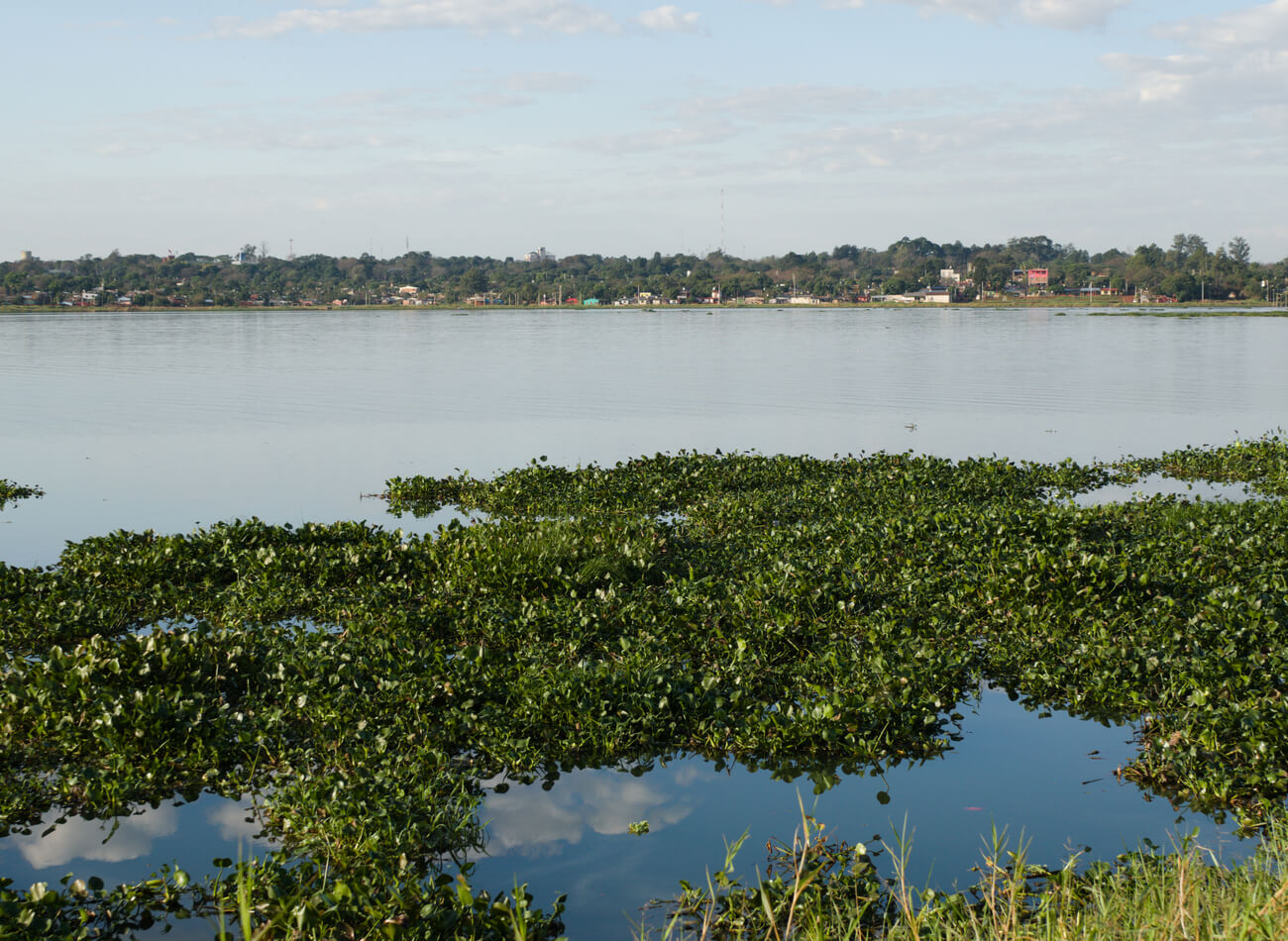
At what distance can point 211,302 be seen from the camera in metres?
182

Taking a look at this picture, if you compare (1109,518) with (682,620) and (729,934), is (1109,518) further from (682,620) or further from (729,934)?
(729,934)

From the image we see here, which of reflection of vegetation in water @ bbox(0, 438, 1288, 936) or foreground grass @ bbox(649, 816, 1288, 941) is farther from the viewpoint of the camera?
reflection of vegetation in water @ bbox(0, 438, 1288, 936)

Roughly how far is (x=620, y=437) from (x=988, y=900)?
Result: 2104cm

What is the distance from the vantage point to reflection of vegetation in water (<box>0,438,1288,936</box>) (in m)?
6.93

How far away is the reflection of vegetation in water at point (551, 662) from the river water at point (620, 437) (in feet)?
1.18

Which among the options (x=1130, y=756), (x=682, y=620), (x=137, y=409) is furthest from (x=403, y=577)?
(x=137, y=409)

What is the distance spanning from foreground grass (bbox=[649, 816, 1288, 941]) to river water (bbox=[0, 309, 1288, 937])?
33 centimetres

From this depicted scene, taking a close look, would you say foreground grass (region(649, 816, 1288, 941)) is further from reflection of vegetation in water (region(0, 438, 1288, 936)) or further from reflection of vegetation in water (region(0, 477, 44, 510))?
reflection of vegetation in water (region(0, 477, 44, 510))

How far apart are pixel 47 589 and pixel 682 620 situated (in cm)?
655

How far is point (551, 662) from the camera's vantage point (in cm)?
907

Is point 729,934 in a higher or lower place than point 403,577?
lower

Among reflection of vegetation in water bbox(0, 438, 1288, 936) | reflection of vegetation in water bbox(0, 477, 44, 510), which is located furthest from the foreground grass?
reflection of vegetation in water bbox(0, 477, 44, 510)

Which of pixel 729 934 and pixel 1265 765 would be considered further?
pixel 1265 765

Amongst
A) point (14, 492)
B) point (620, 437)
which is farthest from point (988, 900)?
point (620, 437)
